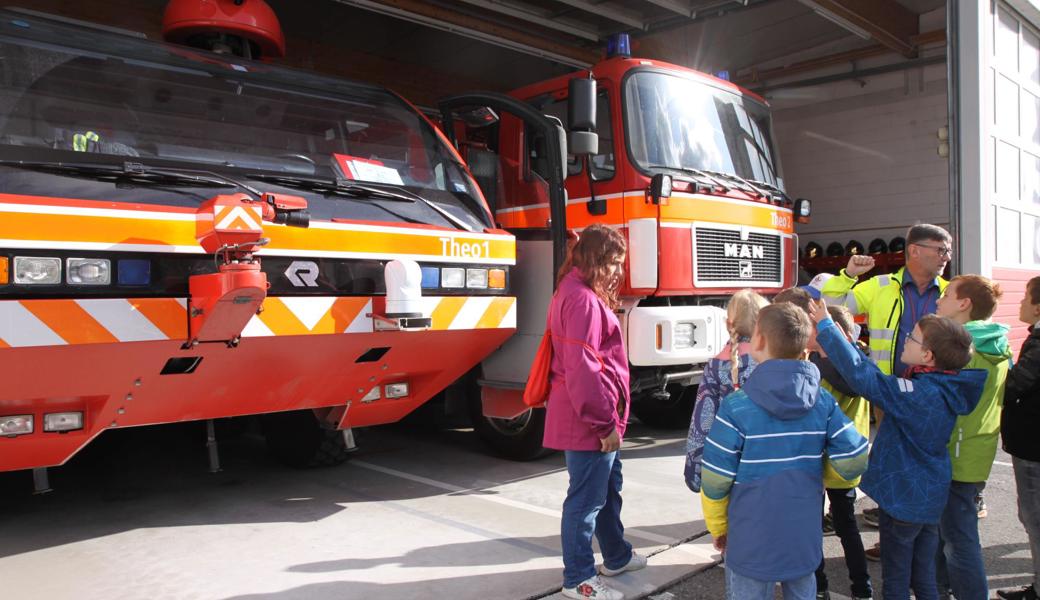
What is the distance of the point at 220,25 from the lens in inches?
206

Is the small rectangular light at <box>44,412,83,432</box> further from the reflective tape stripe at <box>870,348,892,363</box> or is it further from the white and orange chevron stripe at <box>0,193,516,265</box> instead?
the reflective tape stripe at <box>870,348,892,363</box>

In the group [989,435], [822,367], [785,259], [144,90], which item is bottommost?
[989,435]

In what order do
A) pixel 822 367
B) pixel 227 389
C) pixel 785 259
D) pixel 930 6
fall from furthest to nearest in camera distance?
pixel 930 6
pixel 785 259
pixel 227 389
pixel 822 367

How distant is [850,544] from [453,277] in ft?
7.47

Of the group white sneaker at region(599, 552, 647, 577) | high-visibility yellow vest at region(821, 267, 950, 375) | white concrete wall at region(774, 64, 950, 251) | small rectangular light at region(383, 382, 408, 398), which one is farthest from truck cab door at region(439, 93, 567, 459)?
white concrete wall at region(774, 64, 950, 251)

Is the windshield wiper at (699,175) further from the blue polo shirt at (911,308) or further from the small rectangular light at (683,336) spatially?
the blue polo shirt at (911,308)

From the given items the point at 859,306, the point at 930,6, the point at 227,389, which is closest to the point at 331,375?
the point at 227,389

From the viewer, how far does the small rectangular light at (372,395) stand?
4.65 meters

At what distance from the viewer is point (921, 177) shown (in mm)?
12539

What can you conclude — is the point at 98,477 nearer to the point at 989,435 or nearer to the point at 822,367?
the point at 822,367

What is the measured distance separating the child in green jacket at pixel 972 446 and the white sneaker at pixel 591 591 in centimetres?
130

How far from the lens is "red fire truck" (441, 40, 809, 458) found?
530 cm

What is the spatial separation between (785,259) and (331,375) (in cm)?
381

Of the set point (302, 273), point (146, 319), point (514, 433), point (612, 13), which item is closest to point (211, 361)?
point (146, 319)
